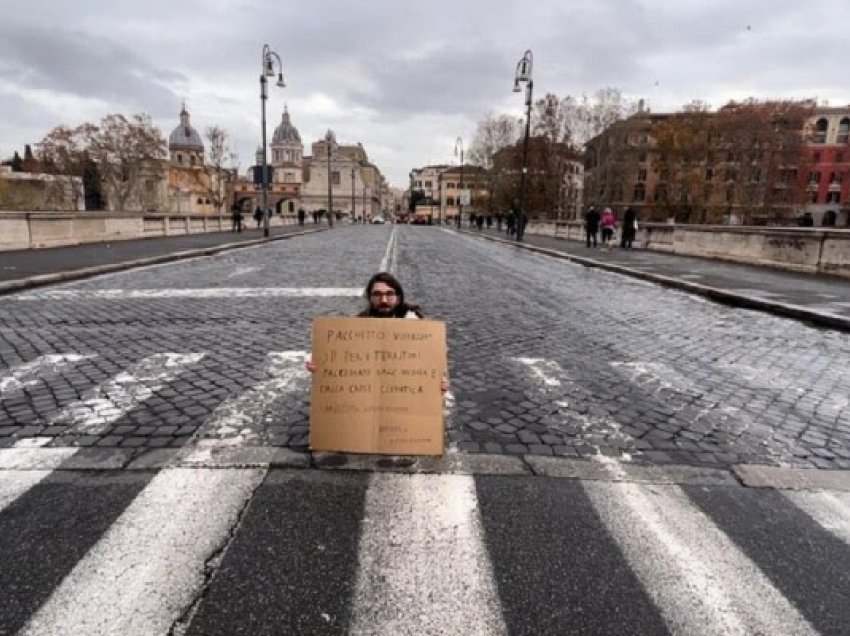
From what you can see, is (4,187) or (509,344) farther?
(4,187)

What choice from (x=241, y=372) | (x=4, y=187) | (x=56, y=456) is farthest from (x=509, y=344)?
(x=4, y=187)

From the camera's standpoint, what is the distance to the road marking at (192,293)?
33.7ft

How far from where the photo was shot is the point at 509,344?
→ 6.96 metres

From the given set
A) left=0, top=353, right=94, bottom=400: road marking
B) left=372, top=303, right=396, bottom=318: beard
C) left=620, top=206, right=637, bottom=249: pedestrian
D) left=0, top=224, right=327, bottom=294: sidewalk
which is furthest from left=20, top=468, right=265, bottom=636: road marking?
left=620, top=206, right=637, bottom=249: pedestrian

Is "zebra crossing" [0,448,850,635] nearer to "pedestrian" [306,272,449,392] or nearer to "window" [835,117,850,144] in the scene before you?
"pedestrian" [306,272,449,392]

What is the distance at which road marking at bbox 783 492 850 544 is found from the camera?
9.83 ft

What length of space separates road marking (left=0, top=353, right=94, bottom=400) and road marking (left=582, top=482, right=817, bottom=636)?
4.85 m

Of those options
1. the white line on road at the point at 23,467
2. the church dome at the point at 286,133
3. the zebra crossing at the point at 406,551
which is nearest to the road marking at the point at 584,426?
the zebra crossing at the point at 406,551

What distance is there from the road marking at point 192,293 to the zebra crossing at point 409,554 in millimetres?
7538

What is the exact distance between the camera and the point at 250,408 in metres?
4.50

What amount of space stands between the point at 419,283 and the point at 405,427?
30.6 feet

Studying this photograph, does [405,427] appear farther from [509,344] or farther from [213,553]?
[509,344]

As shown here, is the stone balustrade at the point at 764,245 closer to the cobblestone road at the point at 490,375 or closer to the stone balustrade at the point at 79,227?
the cobblestone road at the point at 490,375

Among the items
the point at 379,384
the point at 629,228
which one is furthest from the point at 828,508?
the point at 629,228
